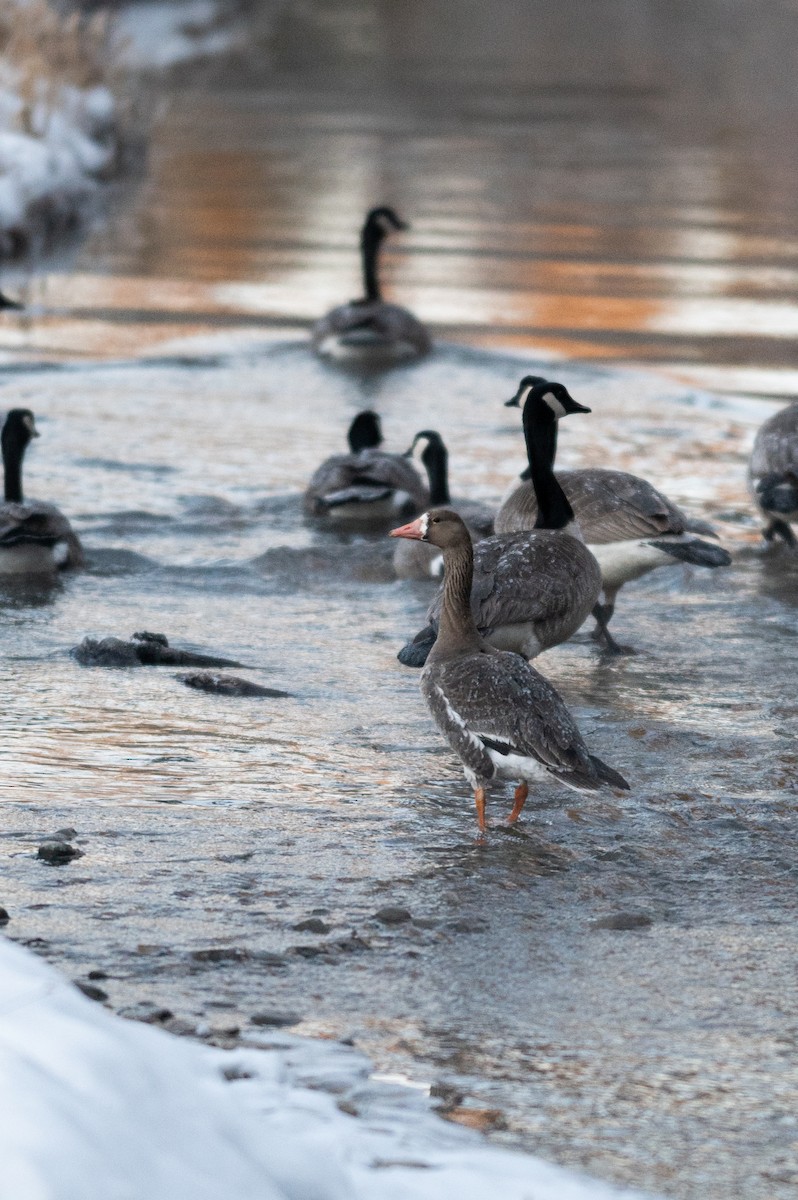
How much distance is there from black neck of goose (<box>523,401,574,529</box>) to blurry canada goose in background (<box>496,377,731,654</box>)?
14 centimetres

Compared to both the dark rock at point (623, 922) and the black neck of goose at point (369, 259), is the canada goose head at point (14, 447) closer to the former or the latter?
the dark rock at point (623, 922)

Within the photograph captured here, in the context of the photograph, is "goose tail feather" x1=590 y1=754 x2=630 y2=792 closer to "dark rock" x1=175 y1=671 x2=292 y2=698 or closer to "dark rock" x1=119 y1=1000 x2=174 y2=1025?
"dark rock" x1=119 y1=1000 x2=174 y2=1025

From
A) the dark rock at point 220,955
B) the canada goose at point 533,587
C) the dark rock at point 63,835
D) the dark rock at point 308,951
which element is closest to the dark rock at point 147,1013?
the dark rock at point 220,955

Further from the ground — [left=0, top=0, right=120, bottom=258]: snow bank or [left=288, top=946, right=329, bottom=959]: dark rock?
[left=0, top=0, right=120, bottom=258]: snow bank

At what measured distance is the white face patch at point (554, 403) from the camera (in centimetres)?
983

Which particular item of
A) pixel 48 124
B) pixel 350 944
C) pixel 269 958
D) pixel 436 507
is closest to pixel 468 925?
pixel 350 944

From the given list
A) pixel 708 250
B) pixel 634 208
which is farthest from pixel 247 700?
pixel 634 208

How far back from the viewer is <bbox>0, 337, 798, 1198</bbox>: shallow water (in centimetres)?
521

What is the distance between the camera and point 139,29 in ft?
177

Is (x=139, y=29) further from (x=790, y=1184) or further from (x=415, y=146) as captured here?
(x=790, y=1184)

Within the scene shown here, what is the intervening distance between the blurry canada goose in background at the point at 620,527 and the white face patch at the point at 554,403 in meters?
0.13

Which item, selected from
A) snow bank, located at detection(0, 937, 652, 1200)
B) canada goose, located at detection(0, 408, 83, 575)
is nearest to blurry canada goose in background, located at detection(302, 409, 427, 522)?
canada goose, located at detection(0, 408, 83, 575)

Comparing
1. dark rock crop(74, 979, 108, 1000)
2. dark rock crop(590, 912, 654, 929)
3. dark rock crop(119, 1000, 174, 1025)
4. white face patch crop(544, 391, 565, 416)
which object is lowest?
dark rock crop(590, 912, 654, 929)

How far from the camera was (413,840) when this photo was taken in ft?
22.3
